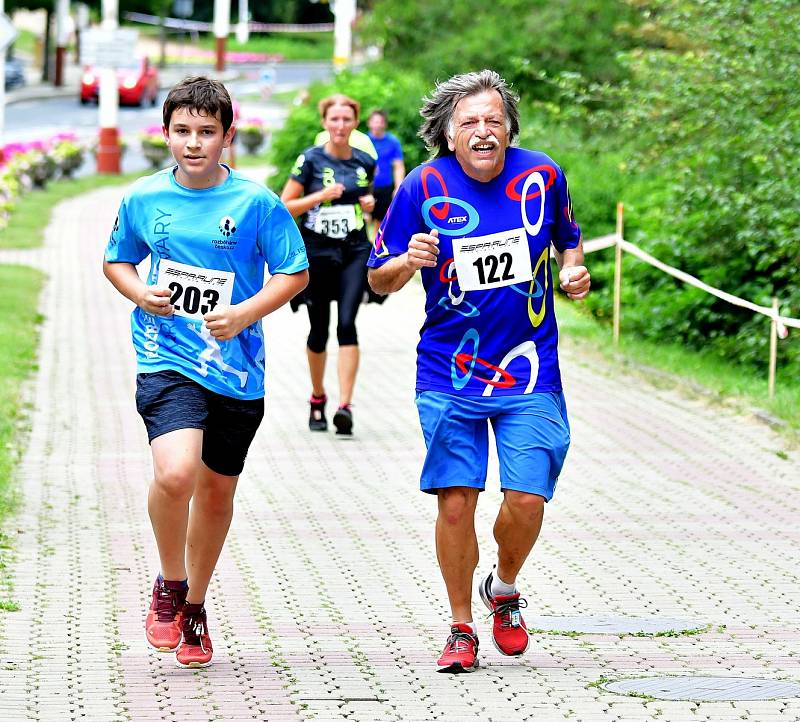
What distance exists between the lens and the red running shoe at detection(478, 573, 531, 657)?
241 inches

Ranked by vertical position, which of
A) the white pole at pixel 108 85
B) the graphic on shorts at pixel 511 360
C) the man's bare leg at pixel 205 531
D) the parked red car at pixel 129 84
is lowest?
the parked red car at pixel 129 84

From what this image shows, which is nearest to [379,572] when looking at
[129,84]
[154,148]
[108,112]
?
[108,112]

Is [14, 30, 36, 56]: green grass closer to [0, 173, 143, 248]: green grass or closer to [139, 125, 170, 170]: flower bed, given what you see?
[139, 125, 170, 170]: flower bed

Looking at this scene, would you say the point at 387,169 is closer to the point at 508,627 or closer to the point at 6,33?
the point at 6,33

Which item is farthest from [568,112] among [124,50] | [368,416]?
[124,50]

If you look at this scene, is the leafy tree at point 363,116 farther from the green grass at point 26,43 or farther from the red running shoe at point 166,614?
the green grass at point 26,43

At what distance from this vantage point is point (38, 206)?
1208 inches

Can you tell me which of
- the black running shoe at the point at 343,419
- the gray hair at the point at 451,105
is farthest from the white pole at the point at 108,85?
the gray hair at the point at 451,105

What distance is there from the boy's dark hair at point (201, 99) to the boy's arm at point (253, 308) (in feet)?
1.73

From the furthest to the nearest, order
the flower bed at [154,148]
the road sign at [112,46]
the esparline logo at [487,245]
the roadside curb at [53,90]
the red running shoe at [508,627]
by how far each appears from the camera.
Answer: the roadside curb at [53,90] → the flower bed at [154,148] → the road sign at [112,46] → the red running shoe at [508,627] → the esparline logo at [487,245]

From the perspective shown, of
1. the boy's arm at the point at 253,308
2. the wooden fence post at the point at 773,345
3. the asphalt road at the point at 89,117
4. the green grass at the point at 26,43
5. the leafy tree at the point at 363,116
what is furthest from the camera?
the green grass at the point at 26,43

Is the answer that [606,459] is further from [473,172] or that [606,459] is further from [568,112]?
[568,112]

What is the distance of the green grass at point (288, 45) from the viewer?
89500mm

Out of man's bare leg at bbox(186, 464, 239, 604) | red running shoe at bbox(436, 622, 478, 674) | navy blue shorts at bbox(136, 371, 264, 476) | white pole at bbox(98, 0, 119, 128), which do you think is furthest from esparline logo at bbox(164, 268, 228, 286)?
white pole at bbox(98, 0, 119, 128)
